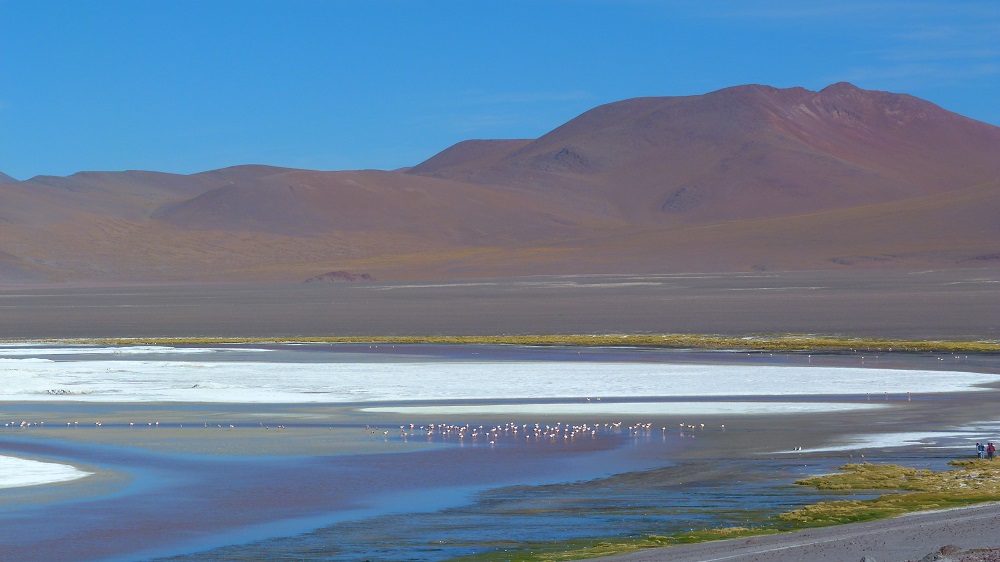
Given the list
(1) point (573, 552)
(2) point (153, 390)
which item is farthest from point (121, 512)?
(2) point (153, 390)

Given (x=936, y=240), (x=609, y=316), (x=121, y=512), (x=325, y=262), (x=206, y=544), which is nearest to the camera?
(x=206, y=544)

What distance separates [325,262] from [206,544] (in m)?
159

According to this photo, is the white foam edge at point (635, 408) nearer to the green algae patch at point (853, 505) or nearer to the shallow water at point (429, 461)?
the shallow water at point (429, 461)

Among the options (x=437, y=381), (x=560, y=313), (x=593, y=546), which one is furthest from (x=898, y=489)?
(x=560, y=313)

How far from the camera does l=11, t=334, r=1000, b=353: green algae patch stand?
37500mm

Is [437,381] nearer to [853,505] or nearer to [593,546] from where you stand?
[853,505]

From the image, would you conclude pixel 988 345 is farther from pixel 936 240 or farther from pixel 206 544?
pixel 936 240

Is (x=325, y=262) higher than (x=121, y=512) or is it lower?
higher

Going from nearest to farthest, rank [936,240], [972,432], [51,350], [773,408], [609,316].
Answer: [972,432], [773,408], [51,350], [609,316], [936,240]

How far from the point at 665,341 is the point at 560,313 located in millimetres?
20433

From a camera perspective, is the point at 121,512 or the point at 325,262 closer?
the point at 121,512

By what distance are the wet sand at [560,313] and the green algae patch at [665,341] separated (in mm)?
2489

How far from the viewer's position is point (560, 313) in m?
61.3

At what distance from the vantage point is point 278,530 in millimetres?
13805
